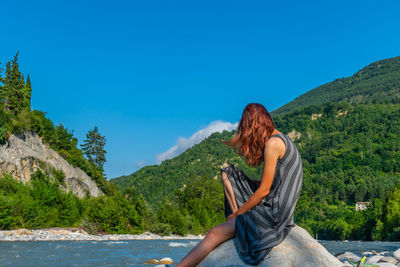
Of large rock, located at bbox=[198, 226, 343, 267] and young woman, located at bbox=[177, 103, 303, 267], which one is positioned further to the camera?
large rock, located at bbox=[198, 226, 343, 267]

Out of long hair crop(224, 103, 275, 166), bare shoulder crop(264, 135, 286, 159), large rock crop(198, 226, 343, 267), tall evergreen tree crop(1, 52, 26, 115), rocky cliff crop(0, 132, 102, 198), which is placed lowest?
large rock crop(198, 226, 343, 267)

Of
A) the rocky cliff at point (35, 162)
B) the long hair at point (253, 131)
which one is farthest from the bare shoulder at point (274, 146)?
the rocky cliff at point (35, 162)

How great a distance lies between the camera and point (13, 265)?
33.4 ft

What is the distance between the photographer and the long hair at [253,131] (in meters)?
3.75

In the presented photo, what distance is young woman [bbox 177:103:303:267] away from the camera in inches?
144

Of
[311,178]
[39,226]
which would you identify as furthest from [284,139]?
[311,178]

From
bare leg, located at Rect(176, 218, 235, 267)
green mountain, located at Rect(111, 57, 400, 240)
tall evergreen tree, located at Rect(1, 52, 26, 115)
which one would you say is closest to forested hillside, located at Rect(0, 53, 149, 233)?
tall evergreen tree, located at Rect(1, 52, 26, 115)

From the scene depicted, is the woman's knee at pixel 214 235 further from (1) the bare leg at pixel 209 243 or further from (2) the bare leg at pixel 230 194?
(2) the bare leg at pixel 230 194

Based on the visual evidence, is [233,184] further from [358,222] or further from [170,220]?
[358,222]

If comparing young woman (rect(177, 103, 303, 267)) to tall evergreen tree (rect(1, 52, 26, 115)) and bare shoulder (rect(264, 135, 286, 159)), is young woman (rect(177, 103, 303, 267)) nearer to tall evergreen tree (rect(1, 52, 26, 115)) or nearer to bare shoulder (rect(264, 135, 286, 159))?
bare shoulder (rect(264, 135, 286, 159))

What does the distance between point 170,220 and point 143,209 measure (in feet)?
13.1

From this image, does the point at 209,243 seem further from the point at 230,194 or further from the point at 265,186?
the point at 265,186

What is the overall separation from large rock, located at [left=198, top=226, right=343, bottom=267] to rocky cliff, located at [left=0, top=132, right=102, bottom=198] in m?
33.3

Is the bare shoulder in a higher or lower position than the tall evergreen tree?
lower
